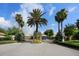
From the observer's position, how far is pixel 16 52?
641cm

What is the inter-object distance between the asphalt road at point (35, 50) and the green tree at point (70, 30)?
0.25 metres

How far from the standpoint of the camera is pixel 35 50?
6422 mm

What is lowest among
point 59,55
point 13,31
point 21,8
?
point 59,55

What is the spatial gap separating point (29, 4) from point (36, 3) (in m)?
0.13

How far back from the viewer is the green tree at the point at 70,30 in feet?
21.1

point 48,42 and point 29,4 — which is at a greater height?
point 29,4

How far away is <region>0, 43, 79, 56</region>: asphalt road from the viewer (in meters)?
6.36

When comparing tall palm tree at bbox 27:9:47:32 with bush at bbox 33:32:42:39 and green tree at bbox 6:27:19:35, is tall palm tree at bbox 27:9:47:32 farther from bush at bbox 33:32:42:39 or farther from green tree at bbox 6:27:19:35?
green tree at bbox 6:27:19:35

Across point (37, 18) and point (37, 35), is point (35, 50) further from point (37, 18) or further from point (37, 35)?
point (37, 18)

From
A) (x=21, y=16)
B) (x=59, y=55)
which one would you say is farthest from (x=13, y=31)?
(x=59, y=55)

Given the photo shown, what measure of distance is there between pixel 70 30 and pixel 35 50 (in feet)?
2.43

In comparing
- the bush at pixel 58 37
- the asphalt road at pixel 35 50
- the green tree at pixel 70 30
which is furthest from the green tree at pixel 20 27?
the green tree at pixel 70 30

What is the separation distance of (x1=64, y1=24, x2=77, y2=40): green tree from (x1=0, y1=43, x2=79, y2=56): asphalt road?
0.25m

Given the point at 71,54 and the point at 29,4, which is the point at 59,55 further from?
the point at 29,4
